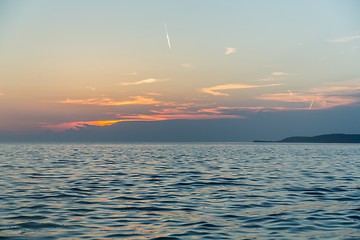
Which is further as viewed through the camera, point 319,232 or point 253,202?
point 253,202

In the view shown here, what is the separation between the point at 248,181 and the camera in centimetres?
3216

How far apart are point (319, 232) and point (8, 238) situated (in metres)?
10.9

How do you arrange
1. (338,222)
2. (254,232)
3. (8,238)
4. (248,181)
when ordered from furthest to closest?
1. (248,181)
2. (338,222)
3. (254,232)
4. (8,238)

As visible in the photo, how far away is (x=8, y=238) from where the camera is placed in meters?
13.9

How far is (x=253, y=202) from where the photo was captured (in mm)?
21703

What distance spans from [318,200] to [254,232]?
9344 millimetres

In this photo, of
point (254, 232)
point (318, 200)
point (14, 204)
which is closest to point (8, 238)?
point (14, 204)

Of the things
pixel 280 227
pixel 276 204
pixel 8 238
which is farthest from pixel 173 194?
pixel 8 238

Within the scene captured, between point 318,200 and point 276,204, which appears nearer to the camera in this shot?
point 276,204

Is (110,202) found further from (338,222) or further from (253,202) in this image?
(338,222)

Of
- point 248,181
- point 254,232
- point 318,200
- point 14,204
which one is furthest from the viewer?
point 248,181

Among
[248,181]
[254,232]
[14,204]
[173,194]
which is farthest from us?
[248,181]

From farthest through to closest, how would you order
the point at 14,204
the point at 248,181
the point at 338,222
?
1. the point at 248,181
2. the point at 14,204
3. the point at 338,222

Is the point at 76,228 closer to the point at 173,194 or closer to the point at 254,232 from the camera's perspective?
the point at 254,232
